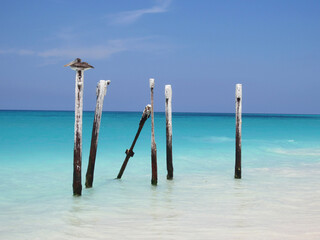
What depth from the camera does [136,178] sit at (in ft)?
38.5

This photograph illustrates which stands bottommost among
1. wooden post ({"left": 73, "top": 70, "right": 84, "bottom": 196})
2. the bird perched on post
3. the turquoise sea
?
the turquoise sea

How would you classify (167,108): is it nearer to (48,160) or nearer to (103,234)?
(103,234)

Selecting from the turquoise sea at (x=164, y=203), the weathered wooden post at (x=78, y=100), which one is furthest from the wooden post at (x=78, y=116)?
the turquoise sea at (x=164, y=203)

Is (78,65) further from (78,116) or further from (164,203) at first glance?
(164,203)

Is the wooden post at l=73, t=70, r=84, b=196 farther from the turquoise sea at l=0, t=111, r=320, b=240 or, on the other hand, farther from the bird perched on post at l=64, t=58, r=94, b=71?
the turquoise sea at l=0, t=111, r=320, b=240

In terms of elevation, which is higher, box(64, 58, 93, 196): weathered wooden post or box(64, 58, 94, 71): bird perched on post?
box(64, 58, 94, 71): bird perched on post

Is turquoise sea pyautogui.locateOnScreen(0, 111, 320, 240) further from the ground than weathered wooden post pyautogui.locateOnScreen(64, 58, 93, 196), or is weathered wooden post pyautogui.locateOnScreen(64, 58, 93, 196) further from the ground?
weathered wooden post pyautogui.locateOnScreen(64, 58, 93, 196)

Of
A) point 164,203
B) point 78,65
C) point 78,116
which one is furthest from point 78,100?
point 164,203

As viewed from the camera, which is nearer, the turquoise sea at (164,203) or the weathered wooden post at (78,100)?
the turquoise sea at (164,203)

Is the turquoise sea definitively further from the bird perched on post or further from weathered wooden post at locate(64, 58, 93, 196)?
the bird perched on post

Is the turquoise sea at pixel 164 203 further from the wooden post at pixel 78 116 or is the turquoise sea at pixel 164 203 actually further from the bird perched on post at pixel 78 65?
the bird perched on post at pixel 78 65

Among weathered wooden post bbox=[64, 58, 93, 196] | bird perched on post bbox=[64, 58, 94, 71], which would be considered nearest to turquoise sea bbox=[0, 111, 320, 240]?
weathered wooden post bbox=[64, 58, 93, 196]

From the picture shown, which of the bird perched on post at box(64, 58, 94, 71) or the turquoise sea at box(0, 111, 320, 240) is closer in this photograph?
the turquoise sea at box(0, 111, 320, 240)

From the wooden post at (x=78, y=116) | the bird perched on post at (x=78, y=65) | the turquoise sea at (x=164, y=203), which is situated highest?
the bird perched on post at (x=78, y=65)
